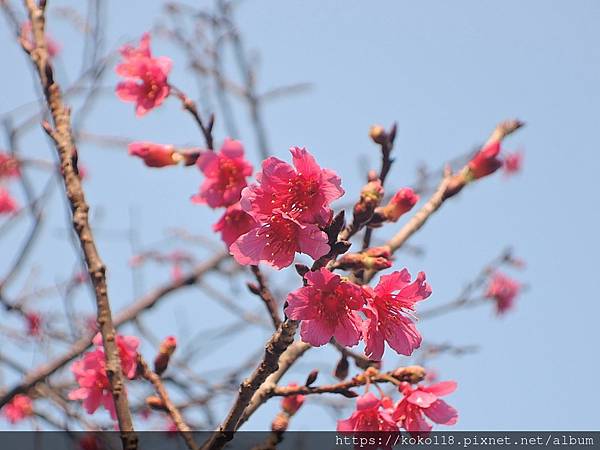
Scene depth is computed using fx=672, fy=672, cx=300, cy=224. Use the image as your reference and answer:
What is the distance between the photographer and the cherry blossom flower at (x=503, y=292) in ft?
A: 16.7

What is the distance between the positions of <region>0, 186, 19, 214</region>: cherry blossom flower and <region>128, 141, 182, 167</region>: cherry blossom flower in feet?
13.0

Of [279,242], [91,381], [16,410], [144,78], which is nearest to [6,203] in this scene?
[16,410]

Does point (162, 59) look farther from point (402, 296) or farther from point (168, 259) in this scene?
point (168, 259)

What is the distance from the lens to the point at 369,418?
1821 mm

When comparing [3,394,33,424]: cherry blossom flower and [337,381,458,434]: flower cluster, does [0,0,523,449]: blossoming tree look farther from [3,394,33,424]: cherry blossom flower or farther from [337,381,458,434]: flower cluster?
[3,394,33,424]: cherry blossom flower

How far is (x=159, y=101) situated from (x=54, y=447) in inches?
70.7

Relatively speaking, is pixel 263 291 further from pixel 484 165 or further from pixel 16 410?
pixel 16 410

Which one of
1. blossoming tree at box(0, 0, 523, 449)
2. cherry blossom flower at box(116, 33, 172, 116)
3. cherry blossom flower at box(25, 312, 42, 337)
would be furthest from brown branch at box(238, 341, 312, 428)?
cherry blossom flower at box(25, 312, 42, 337)

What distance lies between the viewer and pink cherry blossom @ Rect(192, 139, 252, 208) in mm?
2209

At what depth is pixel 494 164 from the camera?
235 centimetres

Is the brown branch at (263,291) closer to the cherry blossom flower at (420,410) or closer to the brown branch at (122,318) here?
the cherry blossom flower at (420,410)

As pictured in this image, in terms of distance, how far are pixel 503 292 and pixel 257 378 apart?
13.2ft

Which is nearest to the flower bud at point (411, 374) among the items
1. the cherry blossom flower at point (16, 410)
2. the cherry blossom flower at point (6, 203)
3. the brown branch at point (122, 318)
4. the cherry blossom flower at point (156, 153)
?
the cherry blossom flower at point (156, 153)

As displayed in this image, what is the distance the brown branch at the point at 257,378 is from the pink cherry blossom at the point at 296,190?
25cm
